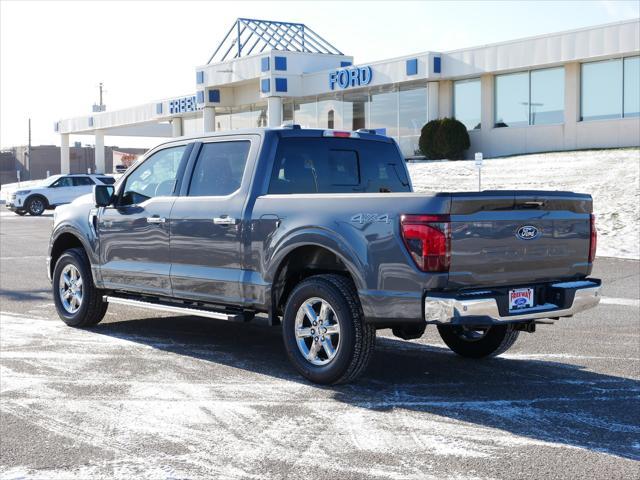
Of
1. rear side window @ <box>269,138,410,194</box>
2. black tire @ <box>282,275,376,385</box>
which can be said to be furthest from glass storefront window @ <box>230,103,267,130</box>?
black tire @ <box>282,275,376,385</box>

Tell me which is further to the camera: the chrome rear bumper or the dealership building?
the dealership building

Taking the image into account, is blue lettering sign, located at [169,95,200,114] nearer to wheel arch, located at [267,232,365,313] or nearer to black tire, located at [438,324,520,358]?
black tire, located at [438,324,520,358]

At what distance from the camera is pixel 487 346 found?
25.5 ft

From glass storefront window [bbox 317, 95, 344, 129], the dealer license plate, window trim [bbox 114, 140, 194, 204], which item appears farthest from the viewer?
glass storefront window [bbox 317, 95, 344, 129]

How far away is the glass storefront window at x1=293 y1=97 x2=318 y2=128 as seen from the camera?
44969mm

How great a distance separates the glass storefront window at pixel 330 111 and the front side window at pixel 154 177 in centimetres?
3478

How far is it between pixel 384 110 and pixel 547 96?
28.8 ft

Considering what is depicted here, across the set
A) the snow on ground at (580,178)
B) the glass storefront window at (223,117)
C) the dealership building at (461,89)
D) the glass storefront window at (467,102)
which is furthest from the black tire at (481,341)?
the glass storefront window at (223,117)

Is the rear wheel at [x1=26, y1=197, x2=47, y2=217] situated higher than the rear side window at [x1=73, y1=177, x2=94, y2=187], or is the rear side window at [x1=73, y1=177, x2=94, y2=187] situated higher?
the rear side window at [x1=73, y1=177, x2=94, y2=187]

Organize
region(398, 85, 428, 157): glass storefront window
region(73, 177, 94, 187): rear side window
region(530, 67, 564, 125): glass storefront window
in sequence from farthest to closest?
region(73, 177, 94, 187): rear side window
region(398, 85, 428, 157): glass storefront window
region(530, 67, 564, 125): glass storefront window

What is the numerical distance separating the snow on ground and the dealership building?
1986 mm

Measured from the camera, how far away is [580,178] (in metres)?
27.5

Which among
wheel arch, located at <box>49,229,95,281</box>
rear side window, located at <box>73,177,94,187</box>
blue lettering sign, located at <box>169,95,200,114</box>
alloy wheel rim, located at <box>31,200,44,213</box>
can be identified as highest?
blue lettering sign, located at <box>169,95,200,114</box>

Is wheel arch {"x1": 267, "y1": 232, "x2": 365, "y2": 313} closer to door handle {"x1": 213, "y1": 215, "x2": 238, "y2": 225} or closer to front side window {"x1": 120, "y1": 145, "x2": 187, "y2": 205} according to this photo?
door handle {"x1": 213, "y1": 215, "x2": 238, "y2": 225}
